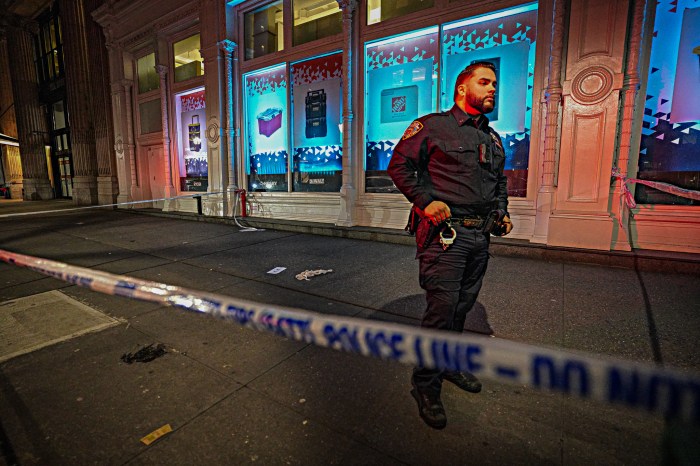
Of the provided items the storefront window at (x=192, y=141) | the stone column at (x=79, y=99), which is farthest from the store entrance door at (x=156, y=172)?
the stone column at (x=79, y=99)

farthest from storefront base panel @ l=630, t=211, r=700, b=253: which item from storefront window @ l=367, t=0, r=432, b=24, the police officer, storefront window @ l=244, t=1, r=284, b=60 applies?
storefront window @ l=244, t=1, r=284, b=60

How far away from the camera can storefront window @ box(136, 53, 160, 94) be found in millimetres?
12953

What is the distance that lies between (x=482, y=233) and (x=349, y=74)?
6840mm

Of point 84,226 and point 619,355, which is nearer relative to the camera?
point 619,355

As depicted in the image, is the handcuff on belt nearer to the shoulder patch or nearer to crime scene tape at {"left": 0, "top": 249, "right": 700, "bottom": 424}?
the shoulder patch

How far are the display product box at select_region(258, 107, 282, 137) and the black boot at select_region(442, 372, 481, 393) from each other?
345 inches

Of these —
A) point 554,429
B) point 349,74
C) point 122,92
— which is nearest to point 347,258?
point 554,429

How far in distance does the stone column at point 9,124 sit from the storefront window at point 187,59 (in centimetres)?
1777

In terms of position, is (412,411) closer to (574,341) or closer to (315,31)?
(574,341)

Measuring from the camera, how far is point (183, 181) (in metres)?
12.3

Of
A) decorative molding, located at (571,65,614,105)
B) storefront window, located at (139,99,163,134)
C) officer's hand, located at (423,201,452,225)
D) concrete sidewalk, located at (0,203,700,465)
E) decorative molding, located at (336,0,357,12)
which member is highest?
decorative molding, located at (336,0,357,12)

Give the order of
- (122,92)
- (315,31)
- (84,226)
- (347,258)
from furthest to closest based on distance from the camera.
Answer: (122,92) < (84,226) < (315,31) < (347,258)

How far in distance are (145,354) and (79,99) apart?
17.8 metres

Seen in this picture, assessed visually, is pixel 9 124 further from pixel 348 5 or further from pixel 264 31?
pixel 348 5
